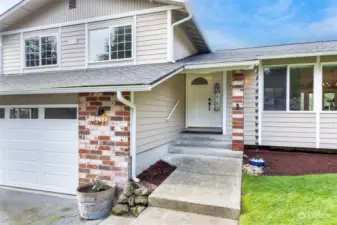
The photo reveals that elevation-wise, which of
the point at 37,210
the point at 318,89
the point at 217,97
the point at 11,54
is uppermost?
the point at 11,54

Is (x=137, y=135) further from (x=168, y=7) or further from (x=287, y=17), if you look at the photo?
(x=287, y=17)

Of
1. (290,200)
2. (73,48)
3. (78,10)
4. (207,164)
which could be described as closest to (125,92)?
(207,164)

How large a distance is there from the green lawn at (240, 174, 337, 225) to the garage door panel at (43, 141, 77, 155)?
12.4 ft

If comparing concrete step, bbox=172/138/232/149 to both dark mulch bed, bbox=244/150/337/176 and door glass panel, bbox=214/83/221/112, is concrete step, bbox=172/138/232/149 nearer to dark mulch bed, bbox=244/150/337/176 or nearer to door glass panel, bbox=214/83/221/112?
dark mulch bed, bbox=244/150/337/176

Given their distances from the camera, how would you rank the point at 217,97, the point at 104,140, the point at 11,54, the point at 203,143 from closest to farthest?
the point at 104,140 < the point at 203,143 < the point at 11,54 < the point at 217,97

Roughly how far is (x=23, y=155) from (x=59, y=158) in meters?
1.21

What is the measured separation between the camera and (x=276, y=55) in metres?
6.33

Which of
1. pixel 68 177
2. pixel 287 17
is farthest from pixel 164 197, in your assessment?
pixel 287 17

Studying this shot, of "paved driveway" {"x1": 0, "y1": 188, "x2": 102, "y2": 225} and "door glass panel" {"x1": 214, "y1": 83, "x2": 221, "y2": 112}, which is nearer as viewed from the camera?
"paved driveway" {"x1": 0, "y1": 188, "x2": 102, "y2": 225}

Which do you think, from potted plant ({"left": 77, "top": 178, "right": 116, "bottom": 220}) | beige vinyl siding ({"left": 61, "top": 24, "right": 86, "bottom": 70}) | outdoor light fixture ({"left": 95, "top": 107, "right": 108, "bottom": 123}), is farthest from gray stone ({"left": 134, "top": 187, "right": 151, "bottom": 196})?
beige vinyl siding ({"left": 61, "top": 24, "right": 86, "bottom": 70})

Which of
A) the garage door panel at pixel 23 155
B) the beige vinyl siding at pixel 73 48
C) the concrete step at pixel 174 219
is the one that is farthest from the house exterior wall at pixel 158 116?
the beige vinyl siding at pixel 73 48

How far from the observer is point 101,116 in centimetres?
447

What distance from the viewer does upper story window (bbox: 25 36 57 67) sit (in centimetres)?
726

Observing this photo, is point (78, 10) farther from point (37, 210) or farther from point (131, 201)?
point (131, 201)
